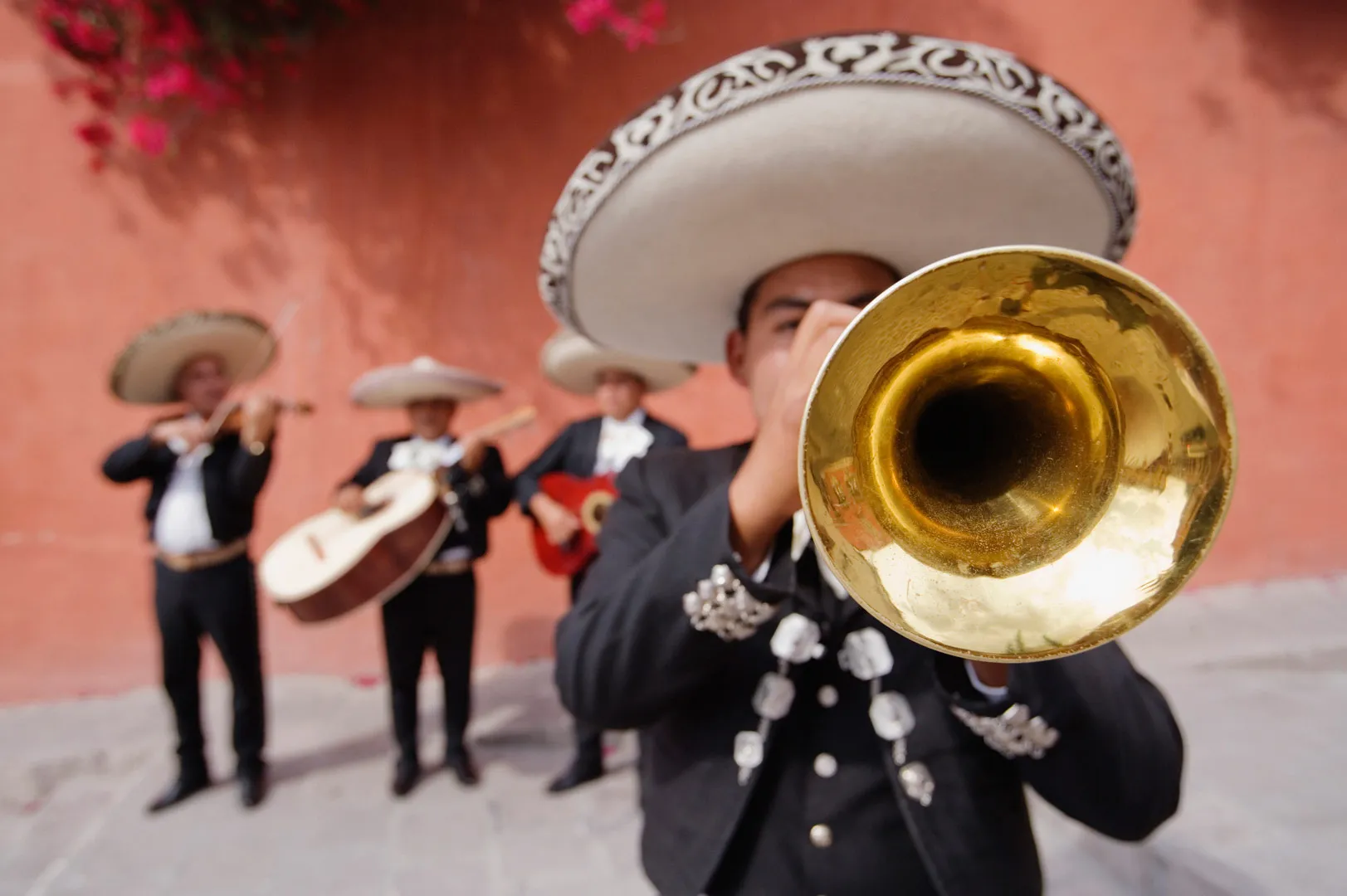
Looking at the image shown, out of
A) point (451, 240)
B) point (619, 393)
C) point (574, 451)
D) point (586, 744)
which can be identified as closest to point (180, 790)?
point (586, 744)

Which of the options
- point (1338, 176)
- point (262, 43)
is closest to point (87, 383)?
point (262, 43)

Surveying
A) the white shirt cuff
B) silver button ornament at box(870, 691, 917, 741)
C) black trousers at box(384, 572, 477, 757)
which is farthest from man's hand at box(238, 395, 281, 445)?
the white shirt cuff

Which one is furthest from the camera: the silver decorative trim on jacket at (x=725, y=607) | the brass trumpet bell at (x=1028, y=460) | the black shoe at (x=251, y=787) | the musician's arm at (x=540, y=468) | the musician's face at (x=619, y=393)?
the musician's face at (x=619, y=393)

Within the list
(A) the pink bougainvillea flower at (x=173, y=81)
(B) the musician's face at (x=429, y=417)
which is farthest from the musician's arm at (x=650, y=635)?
(A) the pink bougainvillea flower at (x=173, y=81)

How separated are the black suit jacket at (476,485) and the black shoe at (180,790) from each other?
150 centimetres

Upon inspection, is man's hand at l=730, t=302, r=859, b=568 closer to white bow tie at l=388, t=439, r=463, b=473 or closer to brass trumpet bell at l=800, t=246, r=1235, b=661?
brass trumpet bell at l=800, t=246, r=1235, b=661

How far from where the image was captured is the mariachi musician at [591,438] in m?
3.29

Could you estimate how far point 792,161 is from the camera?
103 cm

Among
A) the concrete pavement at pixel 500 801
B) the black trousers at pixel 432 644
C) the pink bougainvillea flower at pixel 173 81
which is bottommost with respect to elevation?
the concrete pavement at pixel 500 801

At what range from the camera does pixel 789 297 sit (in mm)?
1177

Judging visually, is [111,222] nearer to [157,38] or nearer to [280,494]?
[157,38]

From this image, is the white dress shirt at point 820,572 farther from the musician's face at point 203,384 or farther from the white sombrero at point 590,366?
the musician's face at point 203,384

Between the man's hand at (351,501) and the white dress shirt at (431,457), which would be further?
the white dress shirt at (431,457)

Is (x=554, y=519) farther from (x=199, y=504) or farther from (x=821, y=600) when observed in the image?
(x=821, y=600)
